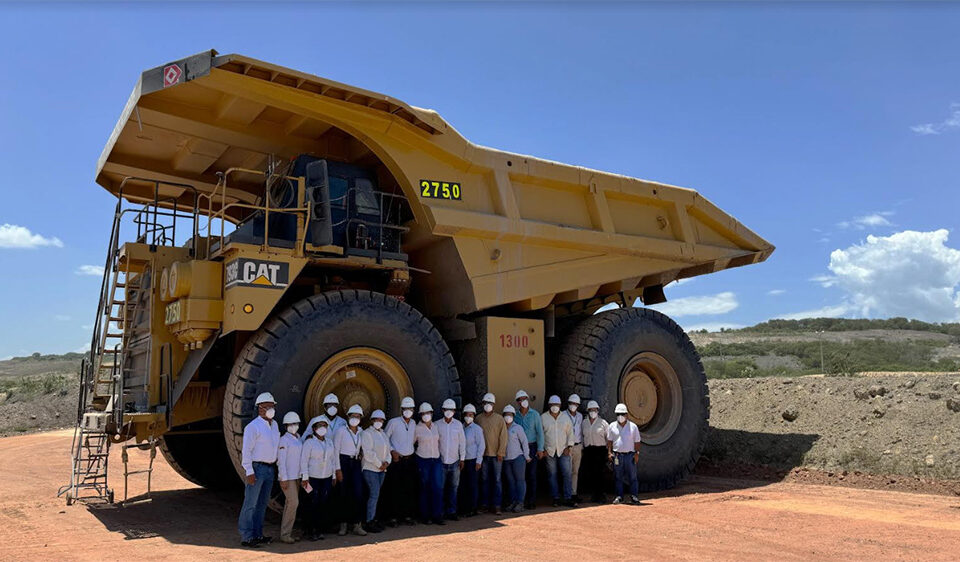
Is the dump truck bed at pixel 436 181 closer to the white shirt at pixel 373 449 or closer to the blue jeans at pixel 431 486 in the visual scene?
the blue jeans at pixel 431 486

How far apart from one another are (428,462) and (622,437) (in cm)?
258

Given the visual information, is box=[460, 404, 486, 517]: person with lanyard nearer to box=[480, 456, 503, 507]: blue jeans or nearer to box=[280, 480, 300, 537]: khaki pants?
box=[480, 456, 503, 507]: blue jeans

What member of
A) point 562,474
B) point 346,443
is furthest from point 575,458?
point 346,443

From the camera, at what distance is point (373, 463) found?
7.06 metres

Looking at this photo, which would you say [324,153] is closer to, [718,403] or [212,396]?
[212,396]

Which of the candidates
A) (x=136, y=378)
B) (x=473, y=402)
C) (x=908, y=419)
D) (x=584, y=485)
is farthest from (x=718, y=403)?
(x=136, y=378)

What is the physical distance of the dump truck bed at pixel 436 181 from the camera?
24.9 feet

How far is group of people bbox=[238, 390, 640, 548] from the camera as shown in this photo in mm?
6574

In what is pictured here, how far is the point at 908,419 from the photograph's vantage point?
10656 millimetres

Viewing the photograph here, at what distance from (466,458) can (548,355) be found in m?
2.43

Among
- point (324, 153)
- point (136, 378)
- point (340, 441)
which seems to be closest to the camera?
point (340, 441)

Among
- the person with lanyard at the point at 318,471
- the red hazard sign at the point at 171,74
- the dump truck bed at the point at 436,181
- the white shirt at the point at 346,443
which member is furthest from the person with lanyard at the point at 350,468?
the red hazard sign at the point at 171,74

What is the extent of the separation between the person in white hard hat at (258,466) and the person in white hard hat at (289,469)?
0.23 ft

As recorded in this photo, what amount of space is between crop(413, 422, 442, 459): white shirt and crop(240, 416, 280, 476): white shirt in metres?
1.55
